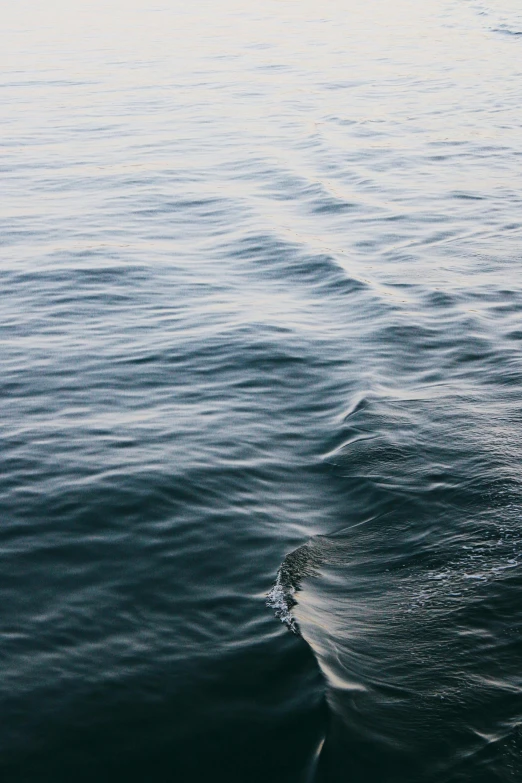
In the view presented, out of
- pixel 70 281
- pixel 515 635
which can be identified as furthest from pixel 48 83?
pixel 515 635

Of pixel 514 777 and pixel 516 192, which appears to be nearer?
pixel 514 777

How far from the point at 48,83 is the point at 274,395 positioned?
74.5 ft

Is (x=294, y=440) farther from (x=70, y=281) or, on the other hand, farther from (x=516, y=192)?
(x=516, y=192)

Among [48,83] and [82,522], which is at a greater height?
[48,83]

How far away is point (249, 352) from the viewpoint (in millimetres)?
9953

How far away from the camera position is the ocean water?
15.6 ft

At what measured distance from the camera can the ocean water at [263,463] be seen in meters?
4.75

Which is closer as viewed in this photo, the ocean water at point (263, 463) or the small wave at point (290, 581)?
the ocean water at point (263, 463)

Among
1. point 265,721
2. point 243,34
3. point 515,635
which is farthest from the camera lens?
point 243,34

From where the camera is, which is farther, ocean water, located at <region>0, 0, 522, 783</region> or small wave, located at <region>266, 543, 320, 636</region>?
small wave, located at <region>266, 543, 320, 636</region>

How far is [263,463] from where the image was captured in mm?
7570

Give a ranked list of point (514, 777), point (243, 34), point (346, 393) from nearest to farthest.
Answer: point (514, 777) < point (346, 393) < point (243, 34)

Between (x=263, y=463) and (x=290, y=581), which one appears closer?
(x=290, y=581)

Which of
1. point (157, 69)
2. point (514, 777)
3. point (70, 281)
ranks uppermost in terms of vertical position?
point (157, 69)
